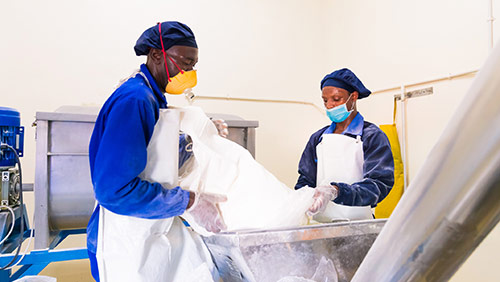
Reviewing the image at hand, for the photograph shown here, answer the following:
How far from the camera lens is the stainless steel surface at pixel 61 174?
1439 mm

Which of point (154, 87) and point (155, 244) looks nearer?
point (155, 244)

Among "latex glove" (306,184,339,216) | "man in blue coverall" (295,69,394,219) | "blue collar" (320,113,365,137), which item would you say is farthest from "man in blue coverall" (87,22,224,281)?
"blue collar" (320,113,365,137)

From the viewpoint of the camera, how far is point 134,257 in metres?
0.90

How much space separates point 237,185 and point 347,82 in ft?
2.69

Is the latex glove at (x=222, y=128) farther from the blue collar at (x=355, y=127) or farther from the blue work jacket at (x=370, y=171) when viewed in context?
the blue collar at (x=355, y=127)

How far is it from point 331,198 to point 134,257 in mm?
690

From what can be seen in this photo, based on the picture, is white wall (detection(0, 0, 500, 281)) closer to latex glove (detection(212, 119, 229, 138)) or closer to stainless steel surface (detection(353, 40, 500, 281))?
latex glove (detection(212, 119, 229, 138))

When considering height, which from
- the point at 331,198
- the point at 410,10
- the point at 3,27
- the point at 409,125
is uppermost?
the point at 410,10

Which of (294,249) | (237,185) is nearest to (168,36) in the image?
(237,185)

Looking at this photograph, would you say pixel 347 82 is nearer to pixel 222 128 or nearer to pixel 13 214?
pixel 222 128

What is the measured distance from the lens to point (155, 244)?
928mm

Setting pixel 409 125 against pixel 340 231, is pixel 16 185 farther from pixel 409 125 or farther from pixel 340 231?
pixel 409 125

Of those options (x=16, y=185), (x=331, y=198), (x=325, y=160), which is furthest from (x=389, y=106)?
(x=16, y=185)

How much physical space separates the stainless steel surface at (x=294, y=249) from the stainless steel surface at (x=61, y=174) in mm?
915
